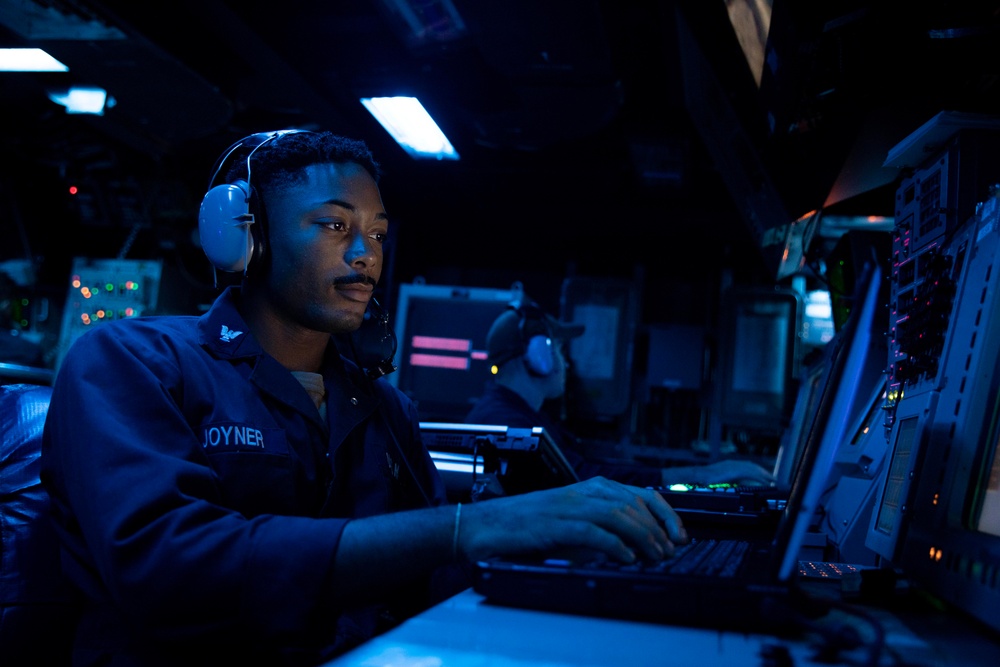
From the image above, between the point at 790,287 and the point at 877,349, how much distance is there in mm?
2922

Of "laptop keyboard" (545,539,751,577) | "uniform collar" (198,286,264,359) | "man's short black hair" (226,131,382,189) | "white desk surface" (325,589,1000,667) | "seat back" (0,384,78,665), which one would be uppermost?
"man's short black hair" (226,131,382,189)

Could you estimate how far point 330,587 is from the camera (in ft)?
2.69

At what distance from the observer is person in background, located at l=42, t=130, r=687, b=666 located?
0.82m

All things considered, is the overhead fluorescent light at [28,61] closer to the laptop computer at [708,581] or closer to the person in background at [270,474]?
the person in background at [270,474]

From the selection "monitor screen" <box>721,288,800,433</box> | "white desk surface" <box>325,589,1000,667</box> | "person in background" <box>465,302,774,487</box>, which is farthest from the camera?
"monitor screen" <box>721,288,800,433</box>

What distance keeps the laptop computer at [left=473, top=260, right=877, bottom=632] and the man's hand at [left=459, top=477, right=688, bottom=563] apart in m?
0.02

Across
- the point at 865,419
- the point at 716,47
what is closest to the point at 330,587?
the point at 865,419

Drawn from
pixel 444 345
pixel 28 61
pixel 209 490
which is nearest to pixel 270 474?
pixel 209 490

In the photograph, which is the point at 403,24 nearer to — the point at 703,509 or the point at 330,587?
the point at 703,509

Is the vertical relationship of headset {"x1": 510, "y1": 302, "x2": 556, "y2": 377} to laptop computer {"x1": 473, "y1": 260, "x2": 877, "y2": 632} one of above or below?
above

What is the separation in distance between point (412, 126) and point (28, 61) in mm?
1917

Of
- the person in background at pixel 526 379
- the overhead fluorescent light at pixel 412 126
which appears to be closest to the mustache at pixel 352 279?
the person in background at pixel 526 379

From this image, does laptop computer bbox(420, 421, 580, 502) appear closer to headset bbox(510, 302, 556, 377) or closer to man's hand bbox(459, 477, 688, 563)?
man's hand bbox(459, 477, 688, 563)

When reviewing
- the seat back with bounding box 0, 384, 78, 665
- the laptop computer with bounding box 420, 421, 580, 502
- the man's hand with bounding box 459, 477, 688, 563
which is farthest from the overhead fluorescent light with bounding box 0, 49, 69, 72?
the man's hand with bounding box 459, 477, 688, 563
